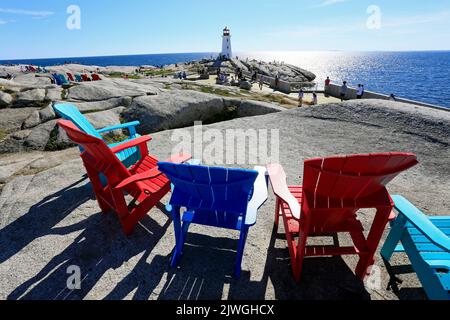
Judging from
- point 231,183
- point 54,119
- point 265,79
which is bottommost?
point 265,79

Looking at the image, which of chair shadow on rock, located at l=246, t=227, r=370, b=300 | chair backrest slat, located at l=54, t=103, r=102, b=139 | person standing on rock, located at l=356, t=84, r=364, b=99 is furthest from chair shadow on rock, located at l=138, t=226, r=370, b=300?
person standing on rock, located at l=356, t=84, r=364, b=99

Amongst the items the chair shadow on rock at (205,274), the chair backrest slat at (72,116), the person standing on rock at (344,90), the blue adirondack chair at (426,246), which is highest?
the chair backrest slat at (72,116)

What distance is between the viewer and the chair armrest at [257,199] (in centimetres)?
290

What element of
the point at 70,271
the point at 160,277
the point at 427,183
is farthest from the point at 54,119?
the point at 427,183

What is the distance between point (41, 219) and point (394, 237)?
4.99 m

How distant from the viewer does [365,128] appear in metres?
8.05

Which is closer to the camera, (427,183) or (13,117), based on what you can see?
(427,183)

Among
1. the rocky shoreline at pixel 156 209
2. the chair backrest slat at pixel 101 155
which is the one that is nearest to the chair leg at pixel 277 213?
the rocky shoreline at pixel 156 209

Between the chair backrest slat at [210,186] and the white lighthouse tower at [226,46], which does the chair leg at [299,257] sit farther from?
the white lighthouse tower at [226,46]

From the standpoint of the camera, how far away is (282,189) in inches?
120

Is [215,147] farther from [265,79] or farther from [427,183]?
[265,79]

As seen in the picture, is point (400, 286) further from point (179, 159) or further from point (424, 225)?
point (179, 159)

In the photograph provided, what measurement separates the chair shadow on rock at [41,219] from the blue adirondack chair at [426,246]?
4366 mm

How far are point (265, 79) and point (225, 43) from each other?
4155 centimetres
